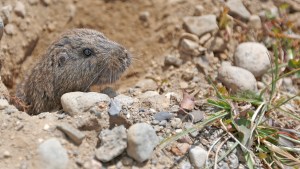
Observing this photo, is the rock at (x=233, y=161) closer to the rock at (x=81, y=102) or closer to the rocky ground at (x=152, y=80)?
the rocky ground at (x=152, y=80)

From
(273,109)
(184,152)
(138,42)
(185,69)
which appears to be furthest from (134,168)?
(138,42)

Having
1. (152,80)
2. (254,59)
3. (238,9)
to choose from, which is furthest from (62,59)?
(238,9)

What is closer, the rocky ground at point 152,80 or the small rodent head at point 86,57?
the rocky ground at point 152,80

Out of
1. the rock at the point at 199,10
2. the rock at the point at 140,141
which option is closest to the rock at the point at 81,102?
the rock at the point at 140,141

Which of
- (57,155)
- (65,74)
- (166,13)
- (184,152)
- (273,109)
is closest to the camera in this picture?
(57,155)

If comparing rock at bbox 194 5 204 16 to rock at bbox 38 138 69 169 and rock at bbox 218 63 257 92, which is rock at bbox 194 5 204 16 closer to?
rock at bbox 218 63 257 92

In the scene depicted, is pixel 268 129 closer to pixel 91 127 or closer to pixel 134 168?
pixel 134 168
